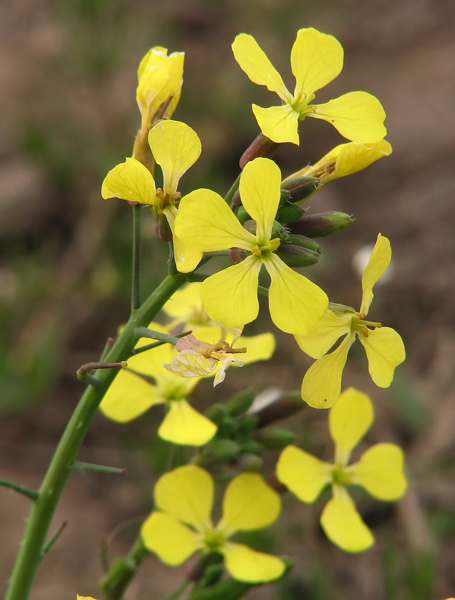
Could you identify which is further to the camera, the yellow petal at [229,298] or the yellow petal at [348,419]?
the yellow petal at [348,419]

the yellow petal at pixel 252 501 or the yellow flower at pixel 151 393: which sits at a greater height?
the yellow flower at pixel 151 393

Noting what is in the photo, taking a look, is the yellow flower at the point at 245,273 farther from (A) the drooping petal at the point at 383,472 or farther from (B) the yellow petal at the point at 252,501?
(A) the drooping petal at the point at 383,472

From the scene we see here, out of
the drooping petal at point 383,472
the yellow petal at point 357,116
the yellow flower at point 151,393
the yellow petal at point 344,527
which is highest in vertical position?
the yellow petal at point 357,116

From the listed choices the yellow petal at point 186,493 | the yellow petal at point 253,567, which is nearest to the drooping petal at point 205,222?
the yellow petal at point 186,493

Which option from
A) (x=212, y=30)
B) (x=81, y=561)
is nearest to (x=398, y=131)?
(x=212, y=30)

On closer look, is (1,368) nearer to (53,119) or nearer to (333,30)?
(53,119)

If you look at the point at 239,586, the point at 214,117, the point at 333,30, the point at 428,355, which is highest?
the point at 333,30
